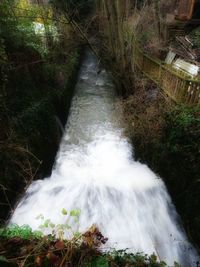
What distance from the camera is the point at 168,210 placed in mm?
6125

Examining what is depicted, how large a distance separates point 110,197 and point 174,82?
4.43m

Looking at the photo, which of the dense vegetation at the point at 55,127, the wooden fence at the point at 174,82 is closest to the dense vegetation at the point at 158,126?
the dense vegetation at the point at 55,127

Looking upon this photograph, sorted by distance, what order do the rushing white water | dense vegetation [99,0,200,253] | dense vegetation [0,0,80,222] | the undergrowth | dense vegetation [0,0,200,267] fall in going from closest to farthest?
the undergrowth
dense vegetation [0,0,200,267]
the rushing white water
dense vegetation [0,0,80,222]
dense vegetation [99,0,200,253]

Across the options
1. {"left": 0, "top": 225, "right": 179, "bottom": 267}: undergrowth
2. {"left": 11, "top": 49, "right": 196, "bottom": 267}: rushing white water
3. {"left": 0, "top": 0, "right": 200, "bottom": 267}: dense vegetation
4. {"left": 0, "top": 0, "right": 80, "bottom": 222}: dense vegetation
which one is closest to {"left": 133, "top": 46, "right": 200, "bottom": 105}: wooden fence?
{"left": 0, "top": 0, "right": 200, "bottom": 267}: dense vegetation

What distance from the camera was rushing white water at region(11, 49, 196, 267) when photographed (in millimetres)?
5359

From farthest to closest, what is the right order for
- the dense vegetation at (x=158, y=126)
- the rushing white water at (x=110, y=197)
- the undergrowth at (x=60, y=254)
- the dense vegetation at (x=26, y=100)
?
the dense vegetation at (x=158, y=126) < the dense vegetation at (x=26, y=100) < the rushing white water at (x=110, y=197) < the undergrowth at (x=60, y=254)

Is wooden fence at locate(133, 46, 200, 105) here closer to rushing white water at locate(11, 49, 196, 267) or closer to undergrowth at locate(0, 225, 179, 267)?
rushing white water at locate(11, 49, 196, 267)

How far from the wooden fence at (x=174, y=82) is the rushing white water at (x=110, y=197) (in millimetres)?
2532

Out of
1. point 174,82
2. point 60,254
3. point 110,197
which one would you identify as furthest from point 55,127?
point 60,254

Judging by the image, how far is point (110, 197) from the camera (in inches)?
254

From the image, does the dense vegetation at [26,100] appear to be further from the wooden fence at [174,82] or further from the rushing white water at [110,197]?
the wooden fence at [174,82]

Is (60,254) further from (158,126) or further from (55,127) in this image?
(55,127)

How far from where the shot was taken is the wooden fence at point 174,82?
6.81 meters

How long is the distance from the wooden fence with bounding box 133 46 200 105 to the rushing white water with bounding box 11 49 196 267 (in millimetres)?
2532
